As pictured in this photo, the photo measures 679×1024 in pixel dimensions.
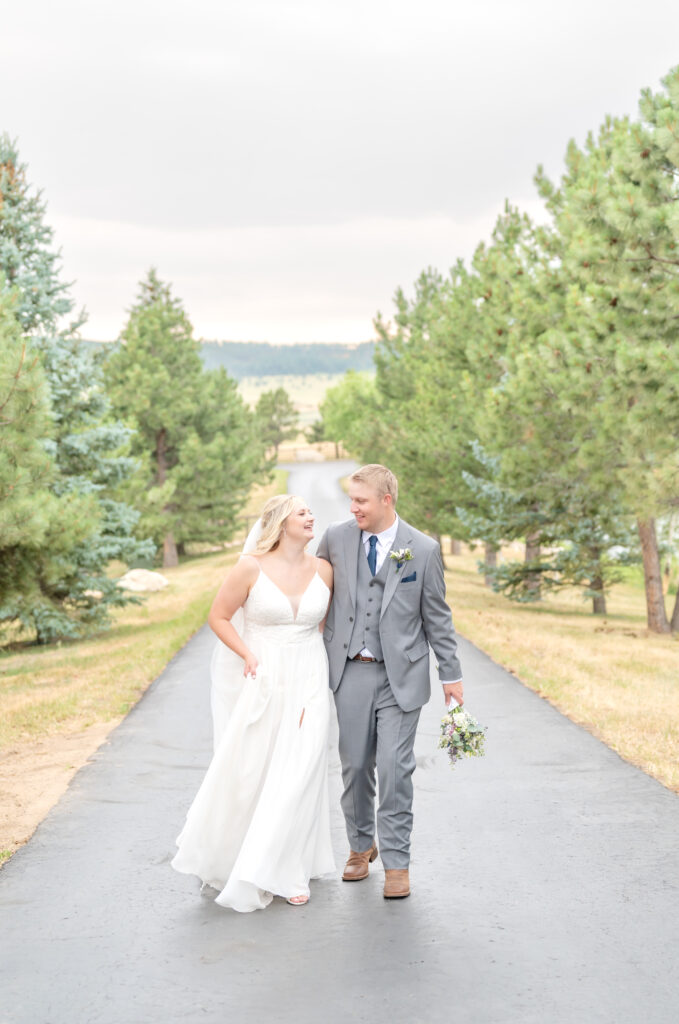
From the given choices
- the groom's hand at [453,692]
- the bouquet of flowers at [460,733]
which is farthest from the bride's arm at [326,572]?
the bouquet of flowers at [460,733]

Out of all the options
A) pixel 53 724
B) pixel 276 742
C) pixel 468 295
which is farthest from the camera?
pixel 468 295

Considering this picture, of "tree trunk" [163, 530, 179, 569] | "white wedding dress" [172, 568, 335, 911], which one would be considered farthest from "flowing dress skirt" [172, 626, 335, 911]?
"tree trunk" [163, 530, 179, 569]

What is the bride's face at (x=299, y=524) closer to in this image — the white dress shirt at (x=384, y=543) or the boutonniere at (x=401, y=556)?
the white dress shirt at (x=384, y=543)

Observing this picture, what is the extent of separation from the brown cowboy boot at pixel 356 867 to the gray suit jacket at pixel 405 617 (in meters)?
0.88

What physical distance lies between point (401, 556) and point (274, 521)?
67 cm

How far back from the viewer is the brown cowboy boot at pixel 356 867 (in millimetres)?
6039

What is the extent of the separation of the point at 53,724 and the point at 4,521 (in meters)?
4.24

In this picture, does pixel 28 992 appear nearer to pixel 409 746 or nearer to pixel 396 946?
pixel 396 946

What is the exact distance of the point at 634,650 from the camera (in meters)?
18.7

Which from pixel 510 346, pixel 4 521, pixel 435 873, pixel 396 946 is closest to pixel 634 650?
pixel 510 346

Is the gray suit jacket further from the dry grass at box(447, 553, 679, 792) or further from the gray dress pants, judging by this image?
the dry grass at box(447, 553, 679, 792)

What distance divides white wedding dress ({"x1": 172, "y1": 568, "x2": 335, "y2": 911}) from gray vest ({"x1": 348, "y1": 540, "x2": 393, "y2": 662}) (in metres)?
0.19

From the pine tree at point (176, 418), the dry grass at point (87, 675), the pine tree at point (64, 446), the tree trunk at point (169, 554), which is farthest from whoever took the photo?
the tree trunk at point (169, 554)

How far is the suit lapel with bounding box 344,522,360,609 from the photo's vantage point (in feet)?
A: 19.6
